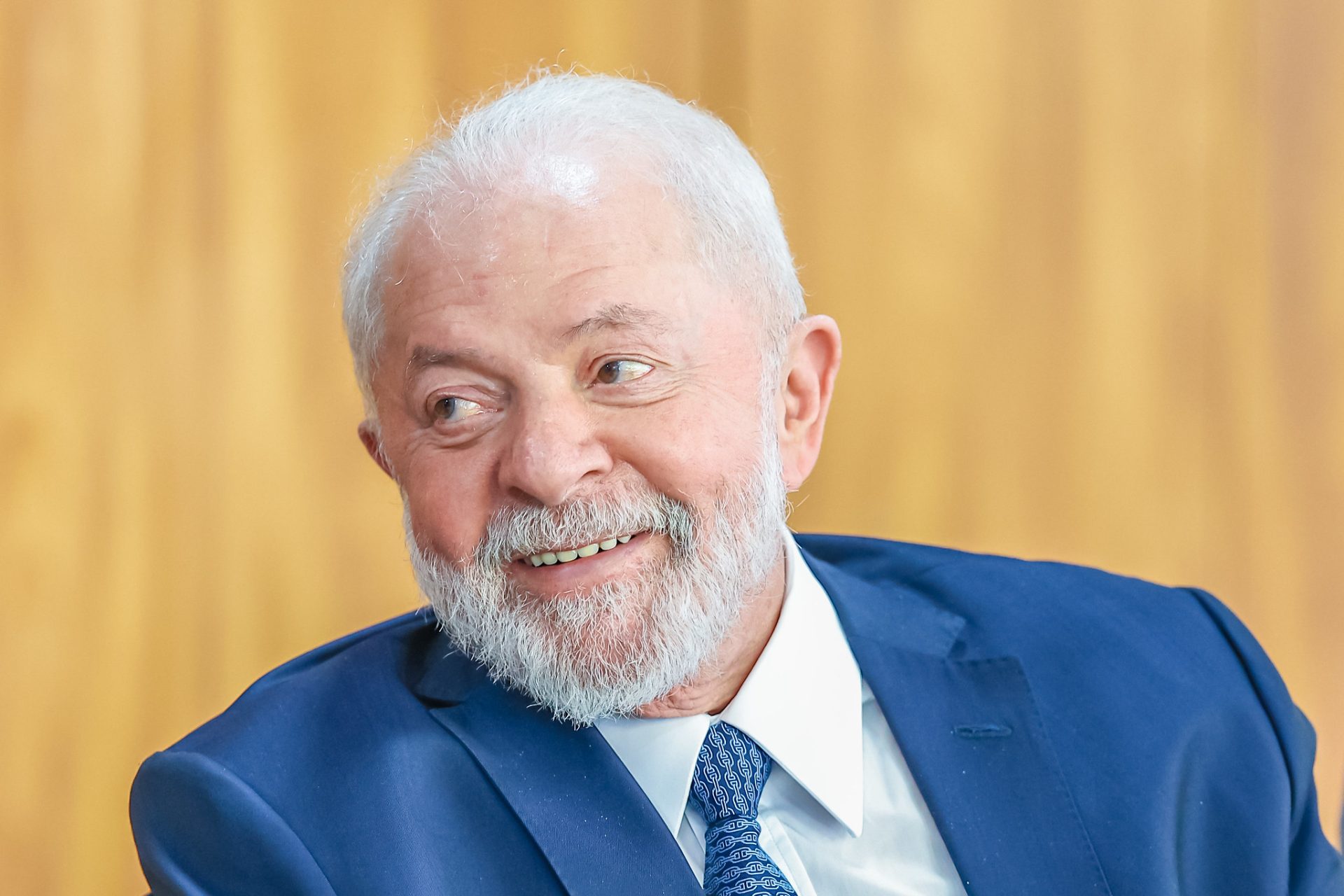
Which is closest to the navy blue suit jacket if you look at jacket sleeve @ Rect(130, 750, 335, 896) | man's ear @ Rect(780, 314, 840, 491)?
jacket sleeve @ Rect(130, 750, 335, 896)

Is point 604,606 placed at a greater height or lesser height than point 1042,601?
greater

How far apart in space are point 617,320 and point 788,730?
56 cm

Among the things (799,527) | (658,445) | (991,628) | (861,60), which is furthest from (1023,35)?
(658,445)

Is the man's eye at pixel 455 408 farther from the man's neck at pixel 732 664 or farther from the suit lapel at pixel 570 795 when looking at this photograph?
the man's neck at pixel 732 664

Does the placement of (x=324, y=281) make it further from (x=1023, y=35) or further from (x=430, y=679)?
(x=1023, y=35)

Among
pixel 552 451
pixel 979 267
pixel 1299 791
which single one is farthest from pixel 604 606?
pixel 979 267

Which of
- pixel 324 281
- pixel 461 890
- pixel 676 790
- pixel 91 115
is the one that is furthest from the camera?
pixel 324 281

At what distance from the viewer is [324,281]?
2215 mm

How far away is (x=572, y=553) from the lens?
1.48 m

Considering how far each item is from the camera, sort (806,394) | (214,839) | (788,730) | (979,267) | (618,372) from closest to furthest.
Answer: (214,839), (618,372), (788,730), (806,394), (979,267)

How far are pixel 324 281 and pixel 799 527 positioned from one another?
104cm

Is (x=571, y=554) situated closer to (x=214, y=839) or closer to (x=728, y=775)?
(x=728, y=775)

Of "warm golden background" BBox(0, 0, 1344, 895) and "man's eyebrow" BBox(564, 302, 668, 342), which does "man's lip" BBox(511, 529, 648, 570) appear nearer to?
"man's eyebrow" BBox(564, 302, 668, 342)

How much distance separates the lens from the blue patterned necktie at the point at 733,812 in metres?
1.43
